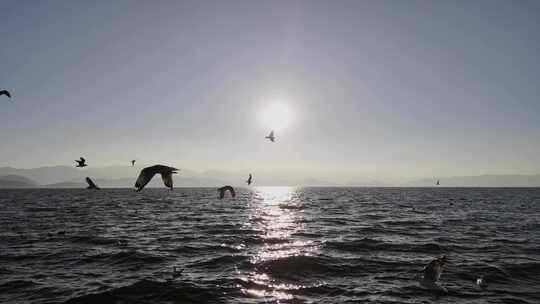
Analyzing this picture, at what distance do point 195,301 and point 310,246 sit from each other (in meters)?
10.5

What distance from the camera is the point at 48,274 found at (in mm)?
16188

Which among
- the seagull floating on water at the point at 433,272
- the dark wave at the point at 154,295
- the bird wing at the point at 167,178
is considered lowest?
the dark wave at the point at 154,295

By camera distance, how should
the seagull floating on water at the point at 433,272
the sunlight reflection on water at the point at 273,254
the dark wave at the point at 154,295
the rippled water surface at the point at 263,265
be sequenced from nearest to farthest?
1. the dark wave at the point at 154,295
2. the rippled water surface at the point at 263,265
3. the sunlight reflection on water at the point at 273,254
4. the seagull floating on water at the point at 433,272

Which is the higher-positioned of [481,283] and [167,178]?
[167,178]

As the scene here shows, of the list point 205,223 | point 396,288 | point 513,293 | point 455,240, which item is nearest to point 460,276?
point 513,293

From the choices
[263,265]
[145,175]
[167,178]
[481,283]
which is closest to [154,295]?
[167,178]

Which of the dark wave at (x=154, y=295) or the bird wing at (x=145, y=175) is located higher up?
the bird wing at (x=145, y=175)

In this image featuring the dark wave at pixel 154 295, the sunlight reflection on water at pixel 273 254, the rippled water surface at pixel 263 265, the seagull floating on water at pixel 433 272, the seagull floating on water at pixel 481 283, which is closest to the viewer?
the dark wave at pixel 154 295

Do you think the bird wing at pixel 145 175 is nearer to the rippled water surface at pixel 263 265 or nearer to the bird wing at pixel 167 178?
the bird wing at pixel 167 178

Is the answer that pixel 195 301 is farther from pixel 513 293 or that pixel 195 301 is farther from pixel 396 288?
pixel 513 293

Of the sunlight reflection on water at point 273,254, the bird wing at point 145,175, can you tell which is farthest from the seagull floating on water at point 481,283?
the bird wing at point 145,175

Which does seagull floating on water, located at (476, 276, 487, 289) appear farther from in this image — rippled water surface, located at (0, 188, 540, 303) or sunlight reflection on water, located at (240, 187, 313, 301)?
sunlight reflection on water, located at (240, 187, 313, 301)

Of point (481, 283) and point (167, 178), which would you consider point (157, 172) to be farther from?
point (481, 283)

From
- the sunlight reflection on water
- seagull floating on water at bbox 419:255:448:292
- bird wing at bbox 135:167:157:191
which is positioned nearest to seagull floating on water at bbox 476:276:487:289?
seagull floating on water at bbox 419:255:448:292
